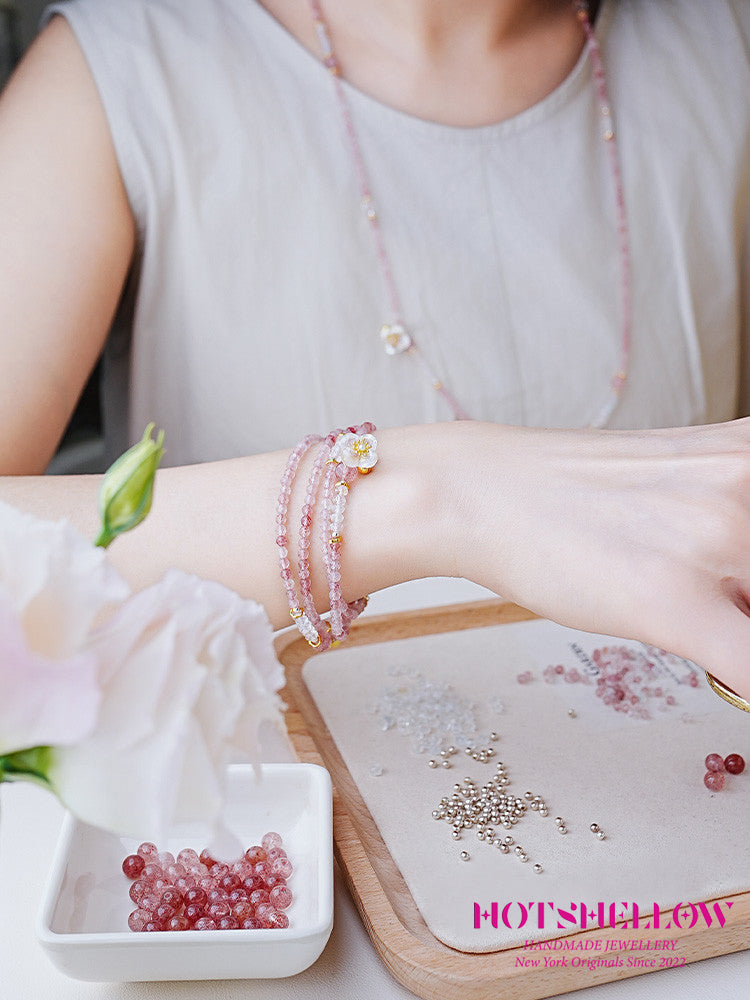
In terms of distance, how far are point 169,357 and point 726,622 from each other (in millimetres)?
661

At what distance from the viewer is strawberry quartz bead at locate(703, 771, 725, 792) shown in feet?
1.72

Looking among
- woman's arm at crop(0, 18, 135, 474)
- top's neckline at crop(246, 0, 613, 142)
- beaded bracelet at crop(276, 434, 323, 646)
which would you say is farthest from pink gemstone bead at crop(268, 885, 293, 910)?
top's neckline at crop(246, 0, 613, 142)

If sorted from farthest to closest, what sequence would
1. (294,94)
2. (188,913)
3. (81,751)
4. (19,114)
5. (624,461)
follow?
(294,94)
(19,114)
(624,461)
(188,913)
(81,751)

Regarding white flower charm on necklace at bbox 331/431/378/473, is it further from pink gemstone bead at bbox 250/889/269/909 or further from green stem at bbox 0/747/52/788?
green stem at bbox 0/747/52/788

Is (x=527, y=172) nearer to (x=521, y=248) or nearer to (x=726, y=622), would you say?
(x=521, y=248)

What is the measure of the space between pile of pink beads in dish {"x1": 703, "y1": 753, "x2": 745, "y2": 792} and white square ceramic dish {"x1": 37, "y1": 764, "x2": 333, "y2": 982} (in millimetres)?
214

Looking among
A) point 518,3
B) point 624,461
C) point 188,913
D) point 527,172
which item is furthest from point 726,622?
point 518,3

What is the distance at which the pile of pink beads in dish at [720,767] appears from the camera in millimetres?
528

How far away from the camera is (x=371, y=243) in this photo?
0.95 m

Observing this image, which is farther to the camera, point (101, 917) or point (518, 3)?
point (518, 3)

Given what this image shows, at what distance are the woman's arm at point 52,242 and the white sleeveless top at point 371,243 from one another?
0.10ft

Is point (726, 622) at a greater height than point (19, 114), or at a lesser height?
lesser

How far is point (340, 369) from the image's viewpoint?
3.11 feet

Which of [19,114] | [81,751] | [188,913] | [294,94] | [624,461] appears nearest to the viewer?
[81,751]
